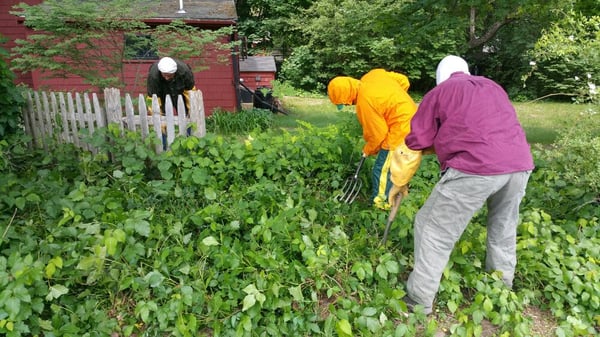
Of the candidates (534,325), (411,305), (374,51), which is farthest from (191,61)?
(374,51)

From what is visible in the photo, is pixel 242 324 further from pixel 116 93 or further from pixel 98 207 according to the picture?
pixel 116 93

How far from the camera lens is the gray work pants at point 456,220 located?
97.3 inches

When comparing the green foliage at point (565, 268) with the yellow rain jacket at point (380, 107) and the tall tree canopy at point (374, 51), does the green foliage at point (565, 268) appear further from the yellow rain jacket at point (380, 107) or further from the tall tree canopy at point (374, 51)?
the tall tree canopy at point (374, 51)

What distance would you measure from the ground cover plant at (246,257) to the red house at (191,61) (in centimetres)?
611

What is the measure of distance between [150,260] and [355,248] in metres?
1.48

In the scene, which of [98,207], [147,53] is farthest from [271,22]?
[98,207]

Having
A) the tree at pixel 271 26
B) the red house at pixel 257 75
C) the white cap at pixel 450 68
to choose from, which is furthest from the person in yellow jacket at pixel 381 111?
the tree at pixel 271 26

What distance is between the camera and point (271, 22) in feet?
67.4

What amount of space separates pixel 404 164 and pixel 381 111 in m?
1.19

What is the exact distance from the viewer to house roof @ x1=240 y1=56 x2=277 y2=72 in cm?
1289

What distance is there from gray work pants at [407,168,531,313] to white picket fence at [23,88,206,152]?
8.63ft

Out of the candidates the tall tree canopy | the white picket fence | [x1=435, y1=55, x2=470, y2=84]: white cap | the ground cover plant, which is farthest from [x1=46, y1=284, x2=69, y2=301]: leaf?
the tall tree canopy

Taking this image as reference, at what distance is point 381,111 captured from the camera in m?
3.80

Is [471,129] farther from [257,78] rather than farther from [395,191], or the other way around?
[257,78]
